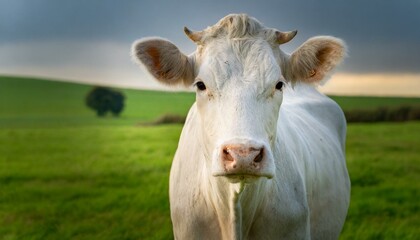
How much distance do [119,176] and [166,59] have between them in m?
8.86

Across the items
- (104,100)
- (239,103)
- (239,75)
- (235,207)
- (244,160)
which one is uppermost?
(239,75)

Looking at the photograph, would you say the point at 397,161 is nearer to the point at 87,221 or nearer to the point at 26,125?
the point at 87,221

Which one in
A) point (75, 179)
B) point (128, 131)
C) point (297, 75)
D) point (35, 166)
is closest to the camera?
point (297, 75)

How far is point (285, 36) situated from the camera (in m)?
4.14

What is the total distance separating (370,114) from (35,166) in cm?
1090

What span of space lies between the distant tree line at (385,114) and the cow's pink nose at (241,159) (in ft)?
58.8

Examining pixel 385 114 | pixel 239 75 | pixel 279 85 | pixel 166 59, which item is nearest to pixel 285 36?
pixel 279 85

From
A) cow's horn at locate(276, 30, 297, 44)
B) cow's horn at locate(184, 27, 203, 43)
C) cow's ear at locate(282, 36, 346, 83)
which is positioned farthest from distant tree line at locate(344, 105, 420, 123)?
cow's horn at locate(184, 27, 203, 43)

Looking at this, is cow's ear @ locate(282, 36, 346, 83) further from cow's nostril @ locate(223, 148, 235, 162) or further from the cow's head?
cow's nostril @ locate(223, 148, 235, 162)

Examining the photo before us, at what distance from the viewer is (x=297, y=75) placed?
439 centimetres

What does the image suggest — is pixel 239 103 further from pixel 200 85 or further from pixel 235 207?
pixel 235 207

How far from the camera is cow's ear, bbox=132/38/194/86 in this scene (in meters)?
4.24

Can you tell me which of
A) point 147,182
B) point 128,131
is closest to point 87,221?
point 147,182

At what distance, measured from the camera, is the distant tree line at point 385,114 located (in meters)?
20.9
